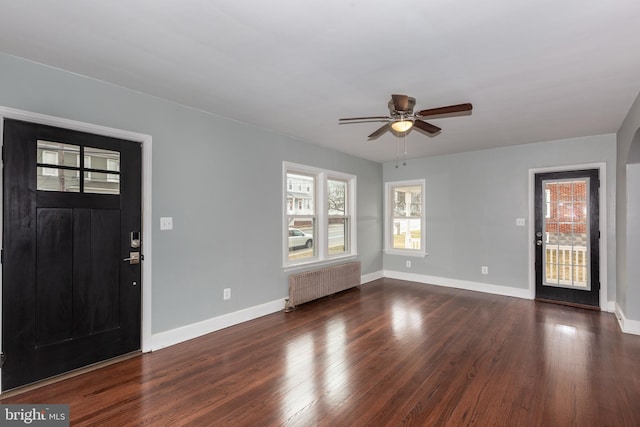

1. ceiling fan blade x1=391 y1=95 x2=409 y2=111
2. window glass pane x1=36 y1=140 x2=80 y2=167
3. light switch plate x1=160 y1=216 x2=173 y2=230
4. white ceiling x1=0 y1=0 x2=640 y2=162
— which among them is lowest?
light switch plate x1=160 y1=216 x2=173 y2=230

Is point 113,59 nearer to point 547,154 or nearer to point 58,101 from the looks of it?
point 58,101

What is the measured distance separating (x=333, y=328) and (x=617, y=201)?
169 inches

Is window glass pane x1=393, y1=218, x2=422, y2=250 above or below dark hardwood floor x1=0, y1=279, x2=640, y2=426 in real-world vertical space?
above

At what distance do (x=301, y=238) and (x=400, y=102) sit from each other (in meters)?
2.98

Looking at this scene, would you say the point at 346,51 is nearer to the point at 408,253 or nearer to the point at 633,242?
the point at 633,242

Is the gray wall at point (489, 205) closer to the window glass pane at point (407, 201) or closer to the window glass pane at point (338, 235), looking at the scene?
the window glass pane at point (407, 201)

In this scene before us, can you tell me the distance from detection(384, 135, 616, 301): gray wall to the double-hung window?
1.50 m

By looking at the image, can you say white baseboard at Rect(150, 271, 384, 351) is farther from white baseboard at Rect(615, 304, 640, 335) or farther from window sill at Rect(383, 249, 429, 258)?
white baseboard at Rect(615, 304, 640, 335)

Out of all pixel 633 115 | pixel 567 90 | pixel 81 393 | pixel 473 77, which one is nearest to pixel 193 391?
pixel 81 393

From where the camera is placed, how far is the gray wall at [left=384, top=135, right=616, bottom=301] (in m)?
4.65

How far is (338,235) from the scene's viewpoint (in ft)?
19.2

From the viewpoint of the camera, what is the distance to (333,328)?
381 centimetres

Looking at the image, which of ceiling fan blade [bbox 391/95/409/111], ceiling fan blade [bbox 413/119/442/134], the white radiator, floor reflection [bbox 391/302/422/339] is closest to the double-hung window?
the white radiator

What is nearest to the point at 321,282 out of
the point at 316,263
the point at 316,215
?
the point at 316,263
